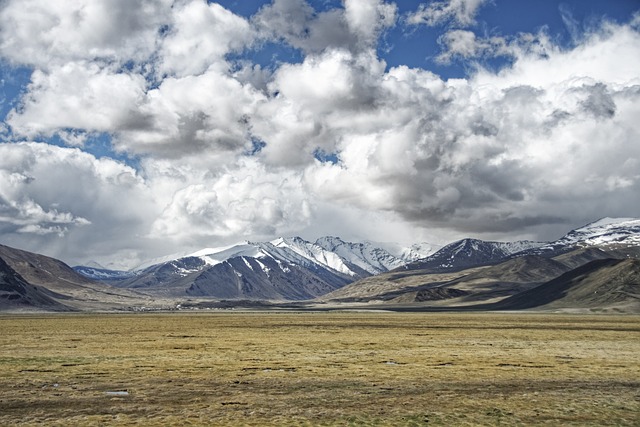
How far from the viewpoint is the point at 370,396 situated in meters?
29.2

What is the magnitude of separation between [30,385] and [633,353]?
52228 millimetres

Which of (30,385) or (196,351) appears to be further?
(196,351)

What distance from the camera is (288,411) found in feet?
83.7

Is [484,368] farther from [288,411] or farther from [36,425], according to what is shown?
[36,425]

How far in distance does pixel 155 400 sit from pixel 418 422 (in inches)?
514

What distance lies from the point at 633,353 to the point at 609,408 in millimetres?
34490

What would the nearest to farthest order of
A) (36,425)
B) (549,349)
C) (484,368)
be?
(36,425)
(484,368)
(549,349)

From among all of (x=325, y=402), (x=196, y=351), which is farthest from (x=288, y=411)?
(x=196, y=351)

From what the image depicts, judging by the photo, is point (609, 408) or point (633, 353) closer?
point (609, 408)

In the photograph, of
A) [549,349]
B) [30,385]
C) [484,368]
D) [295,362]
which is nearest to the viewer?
[30,385]

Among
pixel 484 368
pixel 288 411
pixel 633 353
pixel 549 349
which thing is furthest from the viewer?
pixel 549 349

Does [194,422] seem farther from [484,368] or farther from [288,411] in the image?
[484,368]

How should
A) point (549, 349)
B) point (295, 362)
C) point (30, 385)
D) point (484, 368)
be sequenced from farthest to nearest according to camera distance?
point (549, 349)
point (295, 362)
point (484, 368)
point (30, 385)

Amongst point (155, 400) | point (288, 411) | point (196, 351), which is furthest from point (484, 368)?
point (196, 351)
